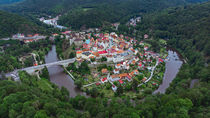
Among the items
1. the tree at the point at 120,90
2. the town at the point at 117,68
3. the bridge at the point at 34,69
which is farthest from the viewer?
the town at the point at 117,68

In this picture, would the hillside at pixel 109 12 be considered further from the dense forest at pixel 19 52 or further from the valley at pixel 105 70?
the dense forest at pixel 19 52

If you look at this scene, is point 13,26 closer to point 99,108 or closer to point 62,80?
point 62,80

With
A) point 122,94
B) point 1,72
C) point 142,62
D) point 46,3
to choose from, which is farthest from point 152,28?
point 46,3

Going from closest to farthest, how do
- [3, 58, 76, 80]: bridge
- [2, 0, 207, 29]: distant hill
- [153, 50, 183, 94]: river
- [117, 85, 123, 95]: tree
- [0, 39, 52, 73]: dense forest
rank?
[117, 85, 123, 95]: tree → [3, 58, 76, 80]: bridge → [153, 50, 183, 94]: river → [0, 39, 52, 73]: dense forest → [2, 0, 207, 29]: distant hill

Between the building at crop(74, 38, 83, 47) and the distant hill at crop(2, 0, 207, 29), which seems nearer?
the building at crop(74, 38, 83, 47)

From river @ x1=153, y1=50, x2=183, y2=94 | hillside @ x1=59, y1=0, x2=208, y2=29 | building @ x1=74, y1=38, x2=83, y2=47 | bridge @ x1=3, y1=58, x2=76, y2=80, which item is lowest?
river @ x1=153, y1=50, x2=183, y2=94

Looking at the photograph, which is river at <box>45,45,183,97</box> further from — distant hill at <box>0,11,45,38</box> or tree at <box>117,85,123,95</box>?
distant hill at <box>0,11,45,38</box>

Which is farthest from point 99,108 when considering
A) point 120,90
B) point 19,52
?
point 19,52

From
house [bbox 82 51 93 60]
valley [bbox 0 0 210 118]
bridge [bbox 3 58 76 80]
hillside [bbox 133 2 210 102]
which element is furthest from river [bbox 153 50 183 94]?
bridge [bbox 3 58 76 80]

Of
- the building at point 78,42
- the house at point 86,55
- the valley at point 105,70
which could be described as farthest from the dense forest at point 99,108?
the building at point 78,42
